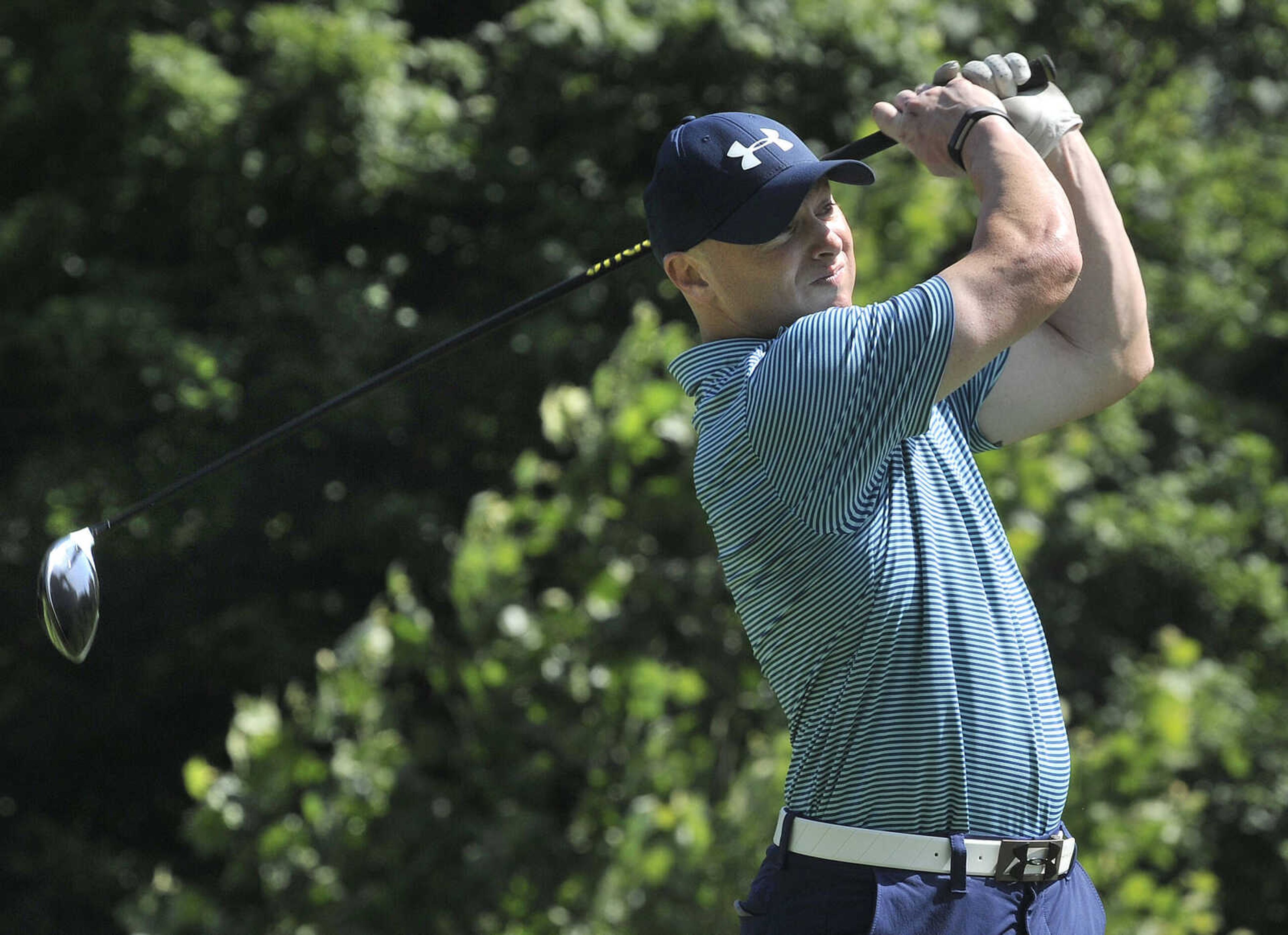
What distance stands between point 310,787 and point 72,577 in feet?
9.27

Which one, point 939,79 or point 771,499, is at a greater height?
point 939,79

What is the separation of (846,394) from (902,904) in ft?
1.88

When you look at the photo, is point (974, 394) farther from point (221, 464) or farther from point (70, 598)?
point (70, 598)

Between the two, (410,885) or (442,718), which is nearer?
(410,885)

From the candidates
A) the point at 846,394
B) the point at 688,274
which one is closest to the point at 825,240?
the point at 688,274

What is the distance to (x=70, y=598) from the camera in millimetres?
2404

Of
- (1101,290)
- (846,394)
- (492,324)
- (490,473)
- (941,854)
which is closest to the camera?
(846,394)

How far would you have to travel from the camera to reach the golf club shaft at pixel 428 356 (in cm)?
220

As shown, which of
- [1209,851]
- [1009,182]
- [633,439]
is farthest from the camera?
[1209,851]

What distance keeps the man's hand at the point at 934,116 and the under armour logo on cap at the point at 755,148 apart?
0.48 feet

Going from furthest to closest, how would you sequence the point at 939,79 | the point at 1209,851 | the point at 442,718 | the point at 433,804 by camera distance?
the point at 1209,851, the point at 442,718, the point at 433,804, the point at 939,79

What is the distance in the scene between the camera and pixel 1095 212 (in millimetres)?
2039

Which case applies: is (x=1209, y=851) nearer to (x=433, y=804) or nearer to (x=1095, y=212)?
(x=433, y=804)

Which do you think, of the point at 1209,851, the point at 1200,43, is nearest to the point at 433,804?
the point at 1209,851
